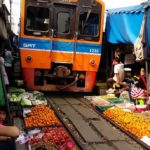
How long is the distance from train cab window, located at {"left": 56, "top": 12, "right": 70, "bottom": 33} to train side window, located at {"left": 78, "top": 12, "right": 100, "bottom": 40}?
434mm

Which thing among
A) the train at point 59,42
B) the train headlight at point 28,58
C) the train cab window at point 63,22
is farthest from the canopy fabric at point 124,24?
the train headlight at point 28,58

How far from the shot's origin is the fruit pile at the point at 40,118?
342 inches

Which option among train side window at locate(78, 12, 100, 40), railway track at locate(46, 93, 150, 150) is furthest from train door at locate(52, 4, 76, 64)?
railway track at locate(46, 93, 150, 150)

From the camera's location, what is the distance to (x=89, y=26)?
1373 centimetres

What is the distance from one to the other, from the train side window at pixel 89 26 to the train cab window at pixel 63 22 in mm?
434

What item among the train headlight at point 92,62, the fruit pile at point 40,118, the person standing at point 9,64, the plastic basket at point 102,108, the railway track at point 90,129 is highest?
the train headlight at point 92,62

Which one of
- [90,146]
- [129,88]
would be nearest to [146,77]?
[129,88]

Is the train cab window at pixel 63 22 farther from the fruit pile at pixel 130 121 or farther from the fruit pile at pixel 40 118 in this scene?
the fruit pile at pixel 130 121

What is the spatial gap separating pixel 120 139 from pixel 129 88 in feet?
16.4

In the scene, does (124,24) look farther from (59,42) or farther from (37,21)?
(37,21)

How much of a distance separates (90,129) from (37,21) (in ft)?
18.5

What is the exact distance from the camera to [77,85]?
1397cm

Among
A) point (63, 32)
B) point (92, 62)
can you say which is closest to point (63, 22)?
point (63, 32)

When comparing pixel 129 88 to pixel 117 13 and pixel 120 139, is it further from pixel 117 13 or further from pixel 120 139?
pixel 120 139
